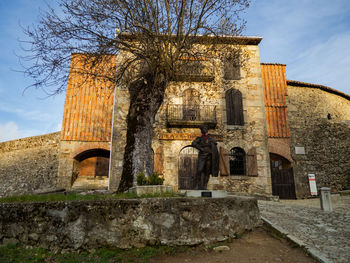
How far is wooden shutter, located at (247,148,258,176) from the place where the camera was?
41.9 feet

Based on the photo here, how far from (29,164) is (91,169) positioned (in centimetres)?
425

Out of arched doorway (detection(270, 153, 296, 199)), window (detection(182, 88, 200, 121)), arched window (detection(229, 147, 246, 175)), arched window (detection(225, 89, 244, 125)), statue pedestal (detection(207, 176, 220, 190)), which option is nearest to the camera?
statue pedestal (detection(207, 176, 220, 190))

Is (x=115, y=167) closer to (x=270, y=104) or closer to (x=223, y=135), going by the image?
(x=223, y=135)

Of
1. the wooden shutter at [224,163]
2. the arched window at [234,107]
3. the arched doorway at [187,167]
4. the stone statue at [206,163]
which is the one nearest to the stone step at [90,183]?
the arched doorway at [187,167]

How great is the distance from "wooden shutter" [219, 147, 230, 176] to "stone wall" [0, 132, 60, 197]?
30.7 feet

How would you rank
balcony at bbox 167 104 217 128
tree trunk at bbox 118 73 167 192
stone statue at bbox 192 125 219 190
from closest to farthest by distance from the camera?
stone statue at bbox 192 125 219 190
tree trunk at bbox 118 73 167 192
balcony at bbox 167 104 217 128

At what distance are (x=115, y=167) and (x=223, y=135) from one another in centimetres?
606

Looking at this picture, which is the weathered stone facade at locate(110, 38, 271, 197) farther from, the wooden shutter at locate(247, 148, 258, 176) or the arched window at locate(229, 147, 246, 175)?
the arched window at locate(229, 147, 246, 175)

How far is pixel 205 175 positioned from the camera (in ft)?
20.7

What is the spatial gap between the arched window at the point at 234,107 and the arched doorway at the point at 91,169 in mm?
7570

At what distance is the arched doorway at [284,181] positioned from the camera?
1383cm

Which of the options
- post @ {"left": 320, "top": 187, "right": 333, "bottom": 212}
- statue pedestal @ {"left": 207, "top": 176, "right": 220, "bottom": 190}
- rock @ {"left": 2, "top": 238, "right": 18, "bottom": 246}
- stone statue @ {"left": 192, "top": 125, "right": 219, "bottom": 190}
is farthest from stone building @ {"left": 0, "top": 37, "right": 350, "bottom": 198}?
rock @ {"left": 2, "top": 238, "right": 18, "bottom": 246}

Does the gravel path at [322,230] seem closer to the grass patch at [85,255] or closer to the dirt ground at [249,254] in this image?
the dirt ground at [249,254]

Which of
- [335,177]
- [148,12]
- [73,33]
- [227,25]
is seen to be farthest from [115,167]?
[335,177]
